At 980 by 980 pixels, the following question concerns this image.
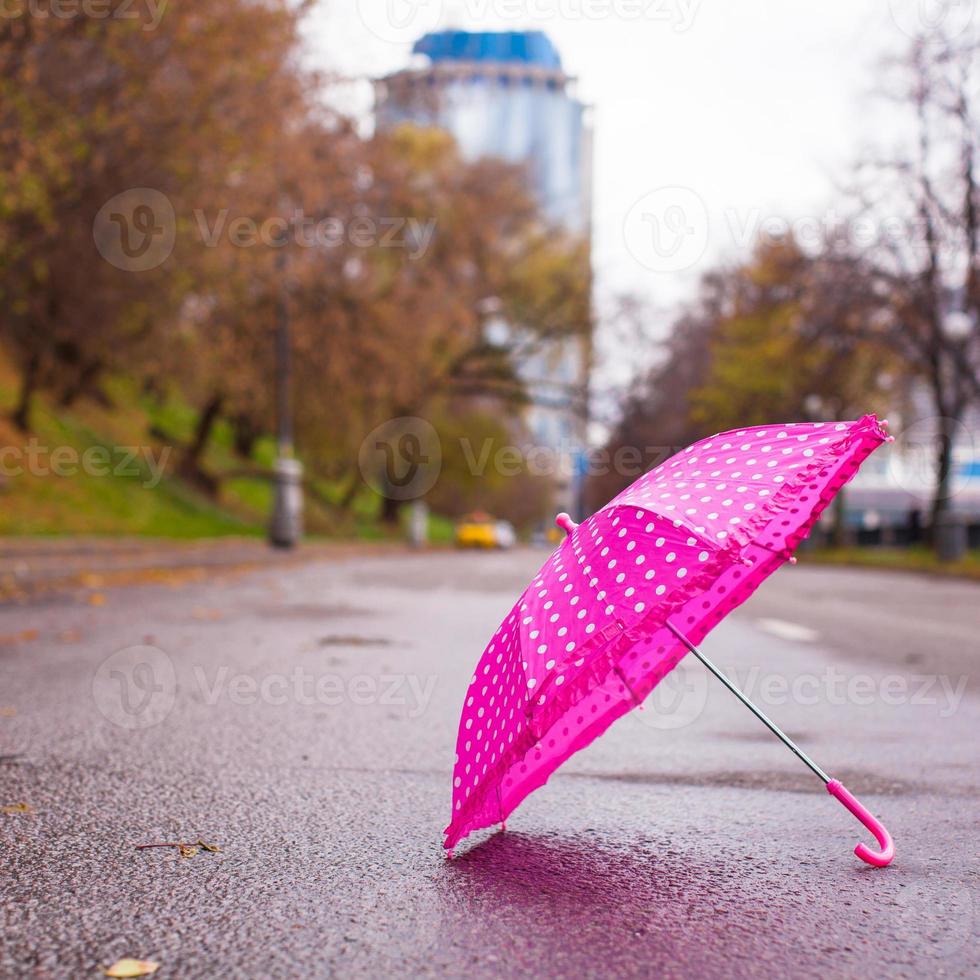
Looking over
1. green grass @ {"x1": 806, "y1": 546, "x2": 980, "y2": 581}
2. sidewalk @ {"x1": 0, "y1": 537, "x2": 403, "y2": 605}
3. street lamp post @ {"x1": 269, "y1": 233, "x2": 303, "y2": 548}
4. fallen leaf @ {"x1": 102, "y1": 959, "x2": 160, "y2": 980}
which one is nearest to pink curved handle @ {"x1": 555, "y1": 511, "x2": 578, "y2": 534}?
fallen leaf @ {"x1": 102, "y1": 959, "x2": 160, "y2": 980}

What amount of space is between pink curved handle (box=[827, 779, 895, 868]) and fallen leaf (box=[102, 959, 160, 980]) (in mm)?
1632

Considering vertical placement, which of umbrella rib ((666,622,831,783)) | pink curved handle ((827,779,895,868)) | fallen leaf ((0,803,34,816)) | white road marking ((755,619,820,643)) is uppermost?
umbrella rib ((666,622,831,783))

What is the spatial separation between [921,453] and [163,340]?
21.9 meters

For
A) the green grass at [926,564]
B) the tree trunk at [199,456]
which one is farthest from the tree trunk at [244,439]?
the green grass at [926,564]

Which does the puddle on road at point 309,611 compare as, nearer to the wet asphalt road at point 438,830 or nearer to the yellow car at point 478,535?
the wet asphalt road at point 438,830

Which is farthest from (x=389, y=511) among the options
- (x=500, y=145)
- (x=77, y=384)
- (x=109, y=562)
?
(x=109, y=562)

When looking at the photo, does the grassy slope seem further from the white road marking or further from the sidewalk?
the white road marking

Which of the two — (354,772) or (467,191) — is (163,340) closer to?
(467,191)

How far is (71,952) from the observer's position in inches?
94.5

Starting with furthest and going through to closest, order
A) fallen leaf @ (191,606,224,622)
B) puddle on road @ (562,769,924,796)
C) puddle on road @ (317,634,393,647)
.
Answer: fallen leaf @ (191,606,224,622)
puddle on road @ (317,634,393,647)
puddle on road @ (562,769,924,796)

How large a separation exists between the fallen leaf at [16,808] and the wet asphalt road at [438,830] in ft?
0.17

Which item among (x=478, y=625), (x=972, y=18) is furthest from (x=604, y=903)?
(x=972, y=18)

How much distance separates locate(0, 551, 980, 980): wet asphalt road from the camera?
2439 millimetres

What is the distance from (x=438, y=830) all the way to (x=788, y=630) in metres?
7.44
